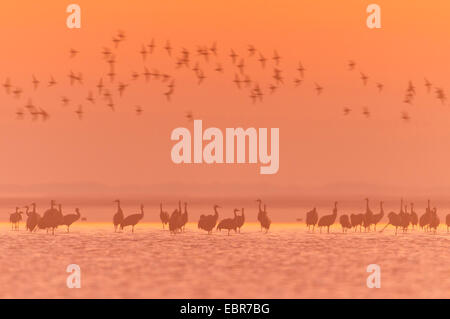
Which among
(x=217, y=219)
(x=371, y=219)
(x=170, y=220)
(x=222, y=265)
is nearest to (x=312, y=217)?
(x=371, y=219)

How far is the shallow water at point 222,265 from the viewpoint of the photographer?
16.2m

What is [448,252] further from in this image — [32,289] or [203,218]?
[32,289]

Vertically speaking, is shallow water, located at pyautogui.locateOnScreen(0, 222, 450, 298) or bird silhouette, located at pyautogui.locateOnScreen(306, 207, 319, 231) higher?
bird silhouette, located at pyautogui.locateOnScreen(306, 207, 319, 231)

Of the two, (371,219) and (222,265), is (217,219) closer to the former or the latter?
(371,219)

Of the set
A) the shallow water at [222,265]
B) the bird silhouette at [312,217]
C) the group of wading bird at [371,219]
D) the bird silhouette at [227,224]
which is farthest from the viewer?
the bird silhouette at [312,217]

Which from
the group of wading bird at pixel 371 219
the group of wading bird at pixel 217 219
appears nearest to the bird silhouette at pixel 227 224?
the group of wading bird at pixel 217 219

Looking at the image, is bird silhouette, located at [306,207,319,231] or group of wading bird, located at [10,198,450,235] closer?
group of wading bird, located at [10,198,450,235]

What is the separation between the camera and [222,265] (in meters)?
19.9

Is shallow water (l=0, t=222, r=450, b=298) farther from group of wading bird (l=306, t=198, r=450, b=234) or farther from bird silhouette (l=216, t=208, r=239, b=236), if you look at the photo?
group of wading bird (l=306, t=198, r=450, b=234)

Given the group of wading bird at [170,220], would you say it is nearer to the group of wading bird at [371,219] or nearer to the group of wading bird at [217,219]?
the group of wading bird at [217,219]

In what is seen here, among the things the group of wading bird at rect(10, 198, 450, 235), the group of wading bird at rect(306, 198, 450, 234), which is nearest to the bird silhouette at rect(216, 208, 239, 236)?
the group of wading bird at rect(10, 198, 450, 235)

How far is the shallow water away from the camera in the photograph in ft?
53.2
